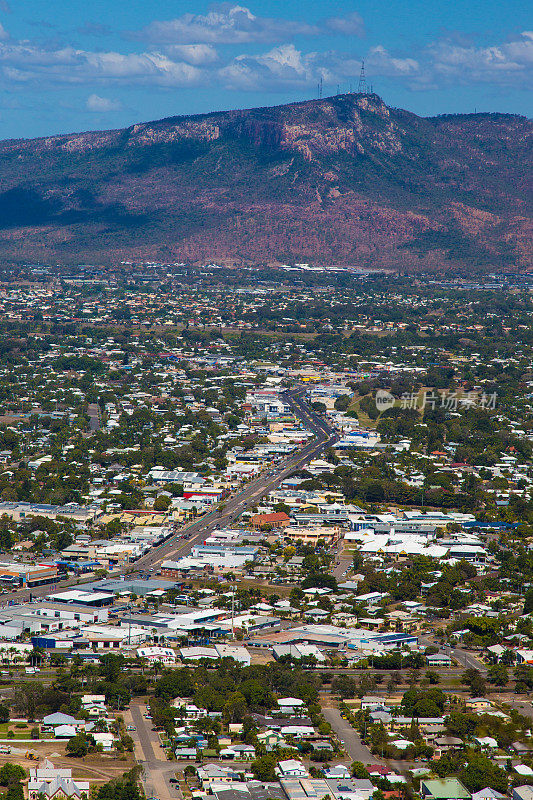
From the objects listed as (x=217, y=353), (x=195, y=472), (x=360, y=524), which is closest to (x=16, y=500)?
(x=195, y=472)

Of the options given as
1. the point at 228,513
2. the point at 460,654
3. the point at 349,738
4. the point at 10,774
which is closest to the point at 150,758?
the point at 10,774

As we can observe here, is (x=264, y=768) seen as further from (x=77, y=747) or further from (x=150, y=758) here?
(x=77, y=747)

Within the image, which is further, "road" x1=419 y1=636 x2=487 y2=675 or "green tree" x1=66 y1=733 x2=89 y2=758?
"road" x1=419 y1=636 x2=487 y2=675

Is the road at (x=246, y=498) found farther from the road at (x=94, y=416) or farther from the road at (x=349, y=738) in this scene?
the road at (x=349, y=738)

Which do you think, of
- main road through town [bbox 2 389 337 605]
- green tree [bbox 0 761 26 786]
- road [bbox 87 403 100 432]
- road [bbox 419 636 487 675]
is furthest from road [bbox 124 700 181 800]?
road [bbox 87 403 100 432]

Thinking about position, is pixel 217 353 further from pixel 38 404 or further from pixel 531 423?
pixel 531 423

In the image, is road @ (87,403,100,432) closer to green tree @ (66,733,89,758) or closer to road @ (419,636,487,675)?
road @ (419,636,487,675)
